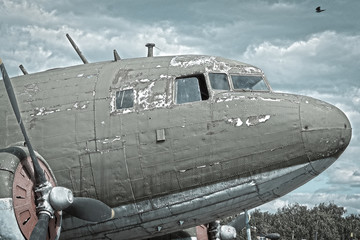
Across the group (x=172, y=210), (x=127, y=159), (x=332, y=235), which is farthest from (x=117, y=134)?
(x=332, y=235)

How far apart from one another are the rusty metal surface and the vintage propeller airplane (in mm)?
61

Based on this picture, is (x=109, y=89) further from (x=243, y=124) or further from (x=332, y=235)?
(x=332, y=235)

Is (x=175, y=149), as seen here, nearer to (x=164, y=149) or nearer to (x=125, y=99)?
(x=164, y=149)

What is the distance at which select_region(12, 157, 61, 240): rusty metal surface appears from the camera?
27.8 feet

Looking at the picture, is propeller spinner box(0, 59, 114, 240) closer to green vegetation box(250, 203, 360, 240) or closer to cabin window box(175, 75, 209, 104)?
cabin window box(175, 75, 209, 104)

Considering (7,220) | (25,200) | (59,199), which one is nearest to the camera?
(7,220)

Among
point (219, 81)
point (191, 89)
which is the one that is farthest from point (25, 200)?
point (219, 81)

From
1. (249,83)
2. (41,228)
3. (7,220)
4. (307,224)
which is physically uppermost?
(249,83)

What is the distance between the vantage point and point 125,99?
10297mm

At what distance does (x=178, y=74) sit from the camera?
1066 centimetres

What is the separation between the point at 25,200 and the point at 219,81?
4950 mm

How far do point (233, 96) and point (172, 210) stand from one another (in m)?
2.82

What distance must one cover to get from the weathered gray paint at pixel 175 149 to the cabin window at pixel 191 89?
0.19 meters

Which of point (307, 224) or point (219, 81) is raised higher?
point (219, 81)
